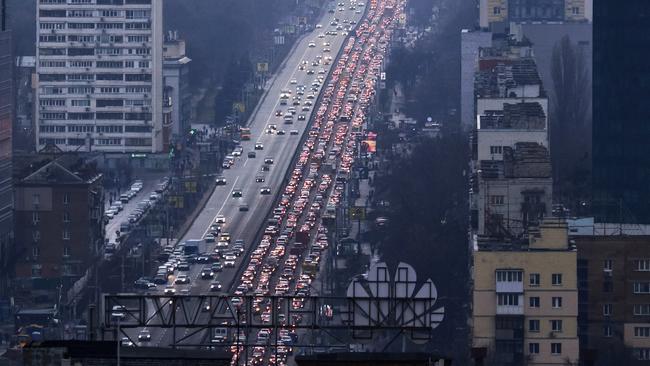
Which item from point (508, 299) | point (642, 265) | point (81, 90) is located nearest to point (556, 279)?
point (508, 299)

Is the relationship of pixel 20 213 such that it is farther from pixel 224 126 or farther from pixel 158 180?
pixel 224 126

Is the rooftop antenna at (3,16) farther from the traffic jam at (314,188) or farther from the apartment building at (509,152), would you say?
the apartment building at (509,152)

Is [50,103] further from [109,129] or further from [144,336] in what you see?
[144,336]

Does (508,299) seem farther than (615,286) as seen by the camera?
No

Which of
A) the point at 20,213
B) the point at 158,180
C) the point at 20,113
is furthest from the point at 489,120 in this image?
the point at 20,113

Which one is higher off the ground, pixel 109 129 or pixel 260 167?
pixel 109 129

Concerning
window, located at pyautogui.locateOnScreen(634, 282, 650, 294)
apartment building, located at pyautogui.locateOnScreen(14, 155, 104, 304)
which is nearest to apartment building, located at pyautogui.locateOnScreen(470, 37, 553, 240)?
window, located at pyautogui.locateOnScreen(634, 282, 650, 294)
